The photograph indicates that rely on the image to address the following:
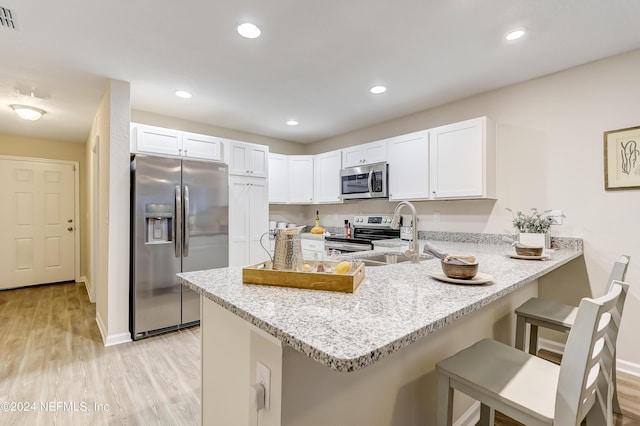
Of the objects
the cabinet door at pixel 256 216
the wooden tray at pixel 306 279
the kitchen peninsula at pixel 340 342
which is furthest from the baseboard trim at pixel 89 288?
the wooden tray at pixel 306 279

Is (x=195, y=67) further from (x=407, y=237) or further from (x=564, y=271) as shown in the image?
(x=564, y=271)

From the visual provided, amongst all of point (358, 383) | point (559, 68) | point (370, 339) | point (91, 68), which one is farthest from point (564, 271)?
point (91, 68)

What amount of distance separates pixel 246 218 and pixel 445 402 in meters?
3.31

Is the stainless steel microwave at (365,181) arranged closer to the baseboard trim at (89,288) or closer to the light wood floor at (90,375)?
the light wood floor at (90,375)

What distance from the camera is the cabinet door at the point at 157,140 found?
131 inches

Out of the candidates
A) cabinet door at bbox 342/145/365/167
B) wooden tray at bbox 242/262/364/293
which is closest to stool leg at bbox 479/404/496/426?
wooden tray at bbox 242/262/364/293

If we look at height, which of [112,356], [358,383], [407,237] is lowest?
[112,356]

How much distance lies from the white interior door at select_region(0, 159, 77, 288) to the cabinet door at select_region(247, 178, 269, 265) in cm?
372

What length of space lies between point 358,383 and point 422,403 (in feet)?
1.69

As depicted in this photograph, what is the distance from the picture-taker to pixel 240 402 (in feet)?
3.84

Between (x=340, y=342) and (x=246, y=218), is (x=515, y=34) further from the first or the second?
(x=246, y=218)

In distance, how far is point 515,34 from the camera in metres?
2.17

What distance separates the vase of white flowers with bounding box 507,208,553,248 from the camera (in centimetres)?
253

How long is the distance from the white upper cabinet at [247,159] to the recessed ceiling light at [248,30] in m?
1.98
